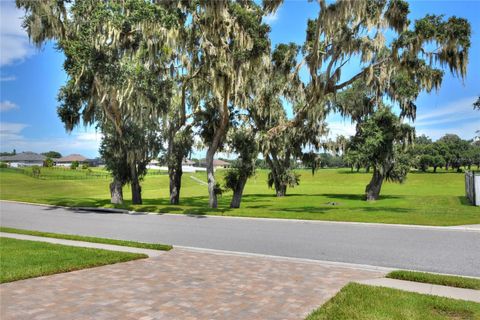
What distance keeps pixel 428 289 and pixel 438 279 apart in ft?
1.94

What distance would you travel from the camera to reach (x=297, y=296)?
5965 mm

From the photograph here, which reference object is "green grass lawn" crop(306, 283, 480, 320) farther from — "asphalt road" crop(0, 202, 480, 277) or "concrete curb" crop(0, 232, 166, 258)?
"concrete curb" crop(0, 232, 166, 258)

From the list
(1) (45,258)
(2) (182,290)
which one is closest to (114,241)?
(1) (45,258)

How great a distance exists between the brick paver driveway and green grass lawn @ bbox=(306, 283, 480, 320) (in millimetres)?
319

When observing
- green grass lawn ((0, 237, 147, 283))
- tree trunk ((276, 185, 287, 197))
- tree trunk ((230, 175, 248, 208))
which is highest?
tree trunk ((230, 175, 248, 208))

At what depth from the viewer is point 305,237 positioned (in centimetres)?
1203

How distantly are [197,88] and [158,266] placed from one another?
17.2 metres

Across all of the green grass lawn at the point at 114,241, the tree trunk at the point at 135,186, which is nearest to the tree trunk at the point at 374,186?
the tree trunk at the point at 135,186

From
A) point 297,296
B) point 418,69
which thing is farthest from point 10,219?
point 418,69

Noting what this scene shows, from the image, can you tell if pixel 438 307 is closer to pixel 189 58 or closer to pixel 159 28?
pixel 159 28

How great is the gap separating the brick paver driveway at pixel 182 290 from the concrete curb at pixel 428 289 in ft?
1.52

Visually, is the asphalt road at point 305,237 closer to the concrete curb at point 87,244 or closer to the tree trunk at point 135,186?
the concrete curb at point 87,244

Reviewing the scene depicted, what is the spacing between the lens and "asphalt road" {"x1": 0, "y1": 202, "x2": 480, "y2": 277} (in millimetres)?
8914

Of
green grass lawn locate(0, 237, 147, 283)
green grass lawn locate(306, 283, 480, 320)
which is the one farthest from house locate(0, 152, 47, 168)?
green grass lawn locate(306, 283, 480, 320)
